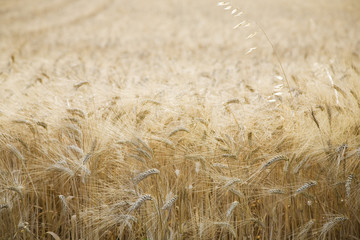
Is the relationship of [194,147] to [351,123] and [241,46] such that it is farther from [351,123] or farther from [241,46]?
[241,46]

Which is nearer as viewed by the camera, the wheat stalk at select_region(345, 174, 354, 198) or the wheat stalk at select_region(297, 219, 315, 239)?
the wheat stalk at select_region(345, 174, 354, 198)

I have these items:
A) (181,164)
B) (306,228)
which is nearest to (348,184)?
(306,228)

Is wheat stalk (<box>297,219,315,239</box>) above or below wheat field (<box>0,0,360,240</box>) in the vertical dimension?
below

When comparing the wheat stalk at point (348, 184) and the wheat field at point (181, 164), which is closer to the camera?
the wheat stalk at point (348, 184)

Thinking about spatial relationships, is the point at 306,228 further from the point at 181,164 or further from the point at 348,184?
the point at 181,164

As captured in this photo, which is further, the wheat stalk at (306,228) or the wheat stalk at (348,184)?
the wheat stalk at (306,228)

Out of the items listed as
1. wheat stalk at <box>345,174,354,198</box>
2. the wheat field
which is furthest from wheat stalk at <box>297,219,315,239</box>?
wheat stalk at <box>345,174,354,198</box>

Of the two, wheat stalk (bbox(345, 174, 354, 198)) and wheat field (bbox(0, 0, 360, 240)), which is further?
wheat field (bbox(0, 0, 360, 240))

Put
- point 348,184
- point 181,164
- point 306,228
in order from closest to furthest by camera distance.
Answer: point 348,184, point 306,228, point 181,164

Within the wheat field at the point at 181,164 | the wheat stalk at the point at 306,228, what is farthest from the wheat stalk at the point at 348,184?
the wheat stalk at the point at 306,228

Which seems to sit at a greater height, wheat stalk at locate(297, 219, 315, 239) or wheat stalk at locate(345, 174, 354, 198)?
wheat stalk at locate(345, 174, 354, 198)

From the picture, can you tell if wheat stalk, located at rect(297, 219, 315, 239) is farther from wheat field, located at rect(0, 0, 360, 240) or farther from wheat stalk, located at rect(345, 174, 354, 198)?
wheat stalk, located at rect(345, 174, 354, 198)

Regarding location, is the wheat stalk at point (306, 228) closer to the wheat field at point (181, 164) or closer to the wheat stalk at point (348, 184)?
the wheat field at point (181, 164)

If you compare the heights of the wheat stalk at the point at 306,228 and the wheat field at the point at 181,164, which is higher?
the wheat field at the point at 181,164
